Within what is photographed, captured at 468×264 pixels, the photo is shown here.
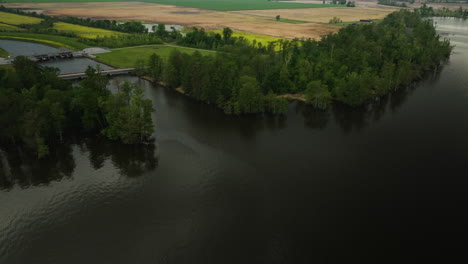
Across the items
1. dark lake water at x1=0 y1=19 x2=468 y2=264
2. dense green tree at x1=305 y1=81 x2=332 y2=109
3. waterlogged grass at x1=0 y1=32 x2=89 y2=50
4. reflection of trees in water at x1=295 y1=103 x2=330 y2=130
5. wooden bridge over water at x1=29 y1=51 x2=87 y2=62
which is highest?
waterlogged grass at x1=0 y1=32 x2=89 y2=50

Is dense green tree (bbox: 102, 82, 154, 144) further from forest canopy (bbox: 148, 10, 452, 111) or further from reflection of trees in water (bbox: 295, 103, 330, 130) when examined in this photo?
reflection of trees in water (bbox: 295, 103, 330, 130)

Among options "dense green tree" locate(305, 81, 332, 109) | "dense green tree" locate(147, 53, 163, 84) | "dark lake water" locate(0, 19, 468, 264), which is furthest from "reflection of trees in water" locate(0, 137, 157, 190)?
"dense green tree" locate(305, 81, 332, 109)

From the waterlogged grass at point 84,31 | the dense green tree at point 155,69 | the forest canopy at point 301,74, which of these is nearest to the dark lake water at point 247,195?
the forest canopy at point 301,74

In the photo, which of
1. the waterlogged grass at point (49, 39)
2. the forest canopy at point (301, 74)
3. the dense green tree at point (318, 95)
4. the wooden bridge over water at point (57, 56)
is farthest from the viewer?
the waterlogged grass at point (49, 39)

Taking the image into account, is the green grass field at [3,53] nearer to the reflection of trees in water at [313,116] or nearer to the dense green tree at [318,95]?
the reflection of trees in water at [313,116]

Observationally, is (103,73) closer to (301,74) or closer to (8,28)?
(301,74)

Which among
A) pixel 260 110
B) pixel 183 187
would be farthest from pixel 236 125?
pixel 183 187
